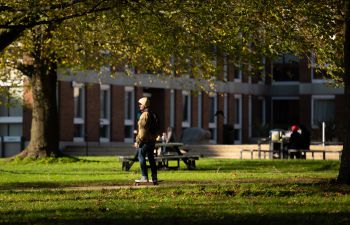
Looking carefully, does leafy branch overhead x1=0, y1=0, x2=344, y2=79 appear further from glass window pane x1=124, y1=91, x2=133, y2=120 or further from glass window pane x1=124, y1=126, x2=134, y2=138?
glass window pane x1=124, y1=126, x2=134, y2=138

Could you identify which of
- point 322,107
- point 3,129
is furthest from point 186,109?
point 3,129

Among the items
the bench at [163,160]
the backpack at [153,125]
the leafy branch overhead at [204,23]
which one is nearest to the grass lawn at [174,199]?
the bench at [163,160]

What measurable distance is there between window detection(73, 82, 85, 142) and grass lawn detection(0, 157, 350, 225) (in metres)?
25.4

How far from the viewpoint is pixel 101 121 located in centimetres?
5525

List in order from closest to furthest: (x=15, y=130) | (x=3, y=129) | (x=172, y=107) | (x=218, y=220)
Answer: (x=218, y=220) < (x=15, y=130) < (x=3, y=129) < (x=172, y=107)

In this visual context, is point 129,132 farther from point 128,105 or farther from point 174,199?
point 174,199

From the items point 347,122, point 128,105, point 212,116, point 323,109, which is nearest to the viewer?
point 347,122

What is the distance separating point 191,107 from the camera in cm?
6284

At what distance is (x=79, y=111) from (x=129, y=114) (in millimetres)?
4609

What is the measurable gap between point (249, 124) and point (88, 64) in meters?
35.5

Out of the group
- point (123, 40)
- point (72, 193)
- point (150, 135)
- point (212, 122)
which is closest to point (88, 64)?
point (123, 40)

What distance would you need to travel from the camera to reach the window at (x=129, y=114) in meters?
57.5

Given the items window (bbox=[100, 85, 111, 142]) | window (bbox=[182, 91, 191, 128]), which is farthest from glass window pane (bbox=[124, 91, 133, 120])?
window (bbox=[182, 91, 191, 128])

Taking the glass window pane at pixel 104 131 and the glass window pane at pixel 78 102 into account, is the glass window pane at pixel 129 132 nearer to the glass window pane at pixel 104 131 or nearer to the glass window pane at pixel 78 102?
the glass window pane at pixel 104 131
